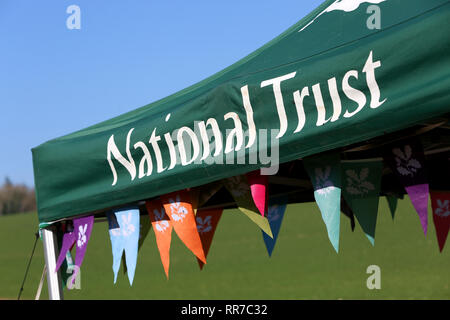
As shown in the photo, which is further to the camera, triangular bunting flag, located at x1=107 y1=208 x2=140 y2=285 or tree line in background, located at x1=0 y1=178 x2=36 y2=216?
tree line in background, located at x1=0 y1=178 x2=36 y2=216

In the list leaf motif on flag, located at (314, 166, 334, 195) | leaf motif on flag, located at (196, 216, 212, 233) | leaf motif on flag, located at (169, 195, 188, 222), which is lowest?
leaf motif on flag, located at (196, 216, 212, 233)

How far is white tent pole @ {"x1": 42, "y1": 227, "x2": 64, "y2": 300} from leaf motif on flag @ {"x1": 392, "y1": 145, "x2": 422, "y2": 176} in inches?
88.3

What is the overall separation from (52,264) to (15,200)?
63.5m

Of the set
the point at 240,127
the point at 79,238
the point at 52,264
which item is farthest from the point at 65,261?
the point at 240,127

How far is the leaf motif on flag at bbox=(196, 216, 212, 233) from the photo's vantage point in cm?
383

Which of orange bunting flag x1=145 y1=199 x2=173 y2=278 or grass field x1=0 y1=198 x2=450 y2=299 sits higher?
orange bunting flag x1=145 y1=199 x2=173 y2=278

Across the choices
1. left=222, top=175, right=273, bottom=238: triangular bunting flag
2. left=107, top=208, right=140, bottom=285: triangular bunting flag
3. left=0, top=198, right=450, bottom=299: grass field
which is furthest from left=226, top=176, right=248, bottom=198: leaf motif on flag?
left=0, top=198, right=450, bottom=299: grass field

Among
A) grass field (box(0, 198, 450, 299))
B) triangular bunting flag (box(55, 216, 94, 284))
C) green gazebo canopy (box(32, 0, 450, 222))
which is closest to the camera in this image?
green gazebo canopy (box(32, 0, 450, 222))

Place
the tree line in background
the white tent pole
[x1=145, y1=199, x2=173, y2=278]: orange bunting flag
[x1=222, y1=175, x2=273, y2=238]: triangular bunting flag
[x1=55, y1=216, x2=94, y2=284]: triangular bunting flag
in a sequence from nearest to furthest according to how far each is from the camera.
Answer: [x1=222, y1=175, x2=273, y2=238]: triangular bunting flag
[x1=145, y1=199, x2=173, y2=278]: orange bunting flag
[x1=55, y1=216, x2=94, y2=284]: triangular bunting flag
the white tent pole
the tree line in background

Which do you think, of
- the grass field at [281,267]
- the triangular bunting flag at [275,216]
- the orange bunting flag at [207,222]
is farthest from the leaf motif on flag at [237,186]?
the grass field at [281,267]

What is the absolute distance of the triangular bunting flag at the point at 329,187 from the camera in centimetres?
253

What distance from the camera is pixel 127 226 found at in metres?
3.30

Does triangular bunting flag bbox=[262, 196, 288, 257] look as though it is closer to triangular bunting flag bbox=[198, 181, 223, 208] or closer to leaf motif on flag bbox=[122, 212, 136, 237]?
triangular bunting flag bbox=[198, 181, 223, 208]

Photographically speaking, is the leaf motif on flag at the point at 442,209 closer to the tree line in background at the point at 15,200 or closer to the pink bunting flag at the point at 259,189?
the pink bunting flag at the point at 259,189
